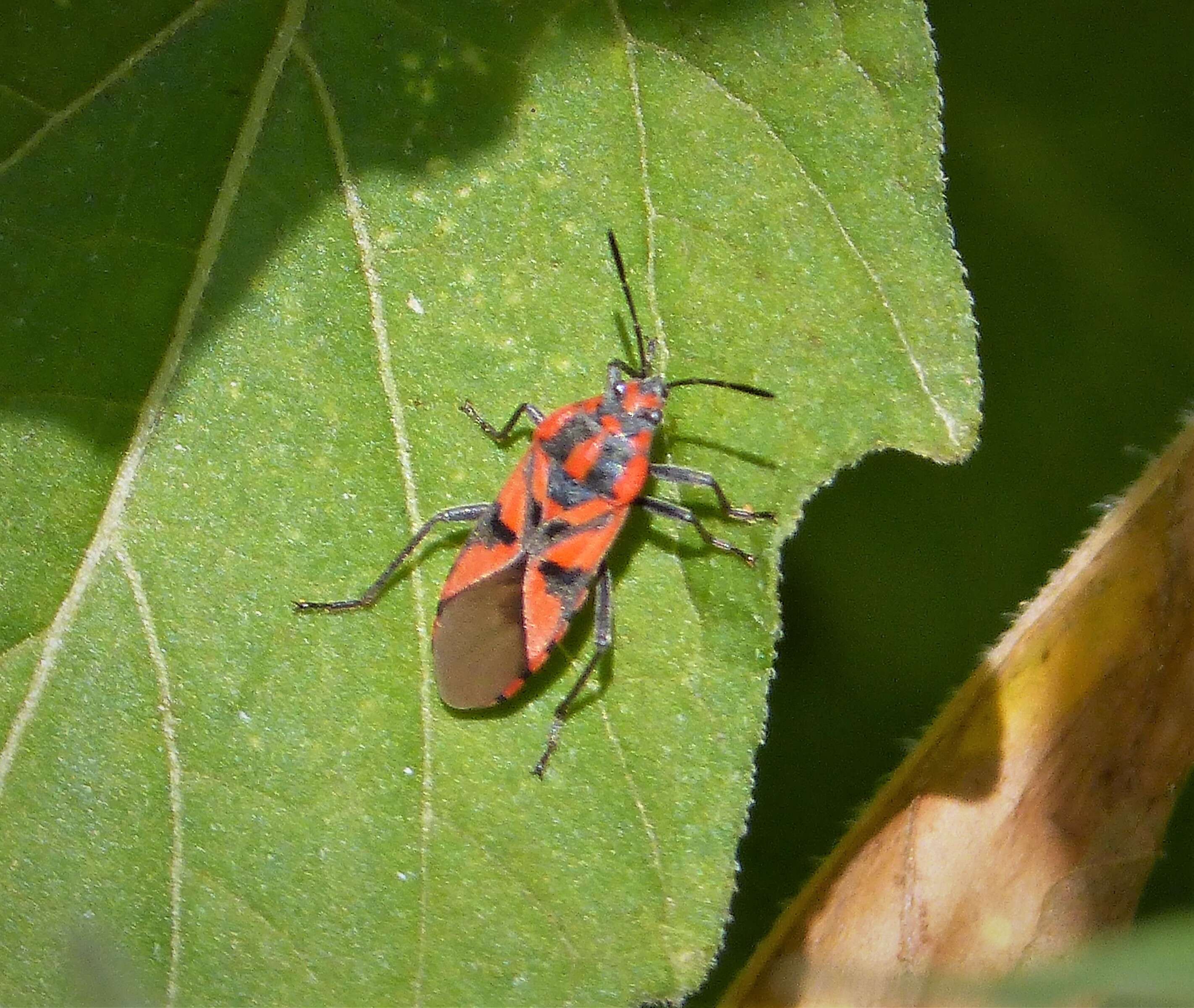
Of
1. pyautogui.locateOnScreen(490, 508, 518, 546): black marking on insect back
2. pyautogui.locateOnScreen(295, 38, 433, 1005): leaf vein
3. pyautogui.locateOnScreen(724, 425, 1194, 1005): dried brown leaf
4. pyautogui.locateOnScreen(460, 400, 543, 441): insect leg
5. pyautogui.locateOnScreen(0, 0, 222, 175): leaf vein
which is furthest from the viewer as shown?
pyautogui.locateOnScreen(490, 508, 518, 546): black marking on insect back

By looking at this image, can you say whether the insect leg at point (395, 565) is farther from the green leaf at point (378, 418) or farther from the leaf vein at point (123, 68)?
the leaf vein at point (123, 68)

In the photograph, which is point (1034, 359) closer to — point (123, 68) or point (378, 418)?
point (378, 418)

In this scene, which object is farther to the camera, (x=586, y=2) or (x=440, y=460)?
(x=440, y=460)

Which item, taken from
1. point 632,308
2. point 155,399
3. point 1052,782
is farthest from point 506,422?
point 1052,782

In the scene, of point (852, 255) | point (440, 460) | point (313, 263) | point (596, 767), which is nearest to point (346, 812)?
point (596, 767)

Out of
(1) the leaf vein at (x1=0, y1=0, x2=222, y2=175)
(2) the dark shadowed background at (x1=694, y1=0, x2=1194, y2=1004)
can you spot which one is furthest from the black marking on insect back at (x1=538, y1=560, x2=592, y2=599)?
(1) the leaf vein at (x1=0, y1=0, x2=222, y2=175)

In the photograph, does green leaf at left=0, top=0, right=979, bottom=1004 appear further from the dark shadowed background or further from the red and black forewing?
A: the dark shadowed background

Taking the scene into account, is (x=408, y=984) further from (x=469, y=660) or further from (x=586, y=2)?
(x=586, y=2)
